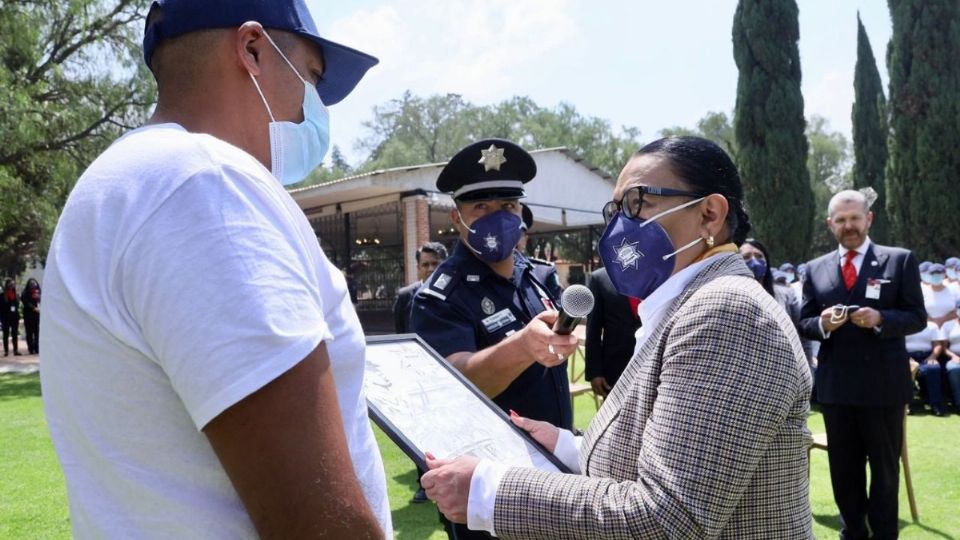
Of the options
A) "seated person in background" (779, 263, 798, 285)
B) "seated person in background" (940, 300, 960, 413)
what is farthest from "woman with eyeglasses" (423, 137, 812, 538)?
"seated person in background" (779, 263, 798, 285)

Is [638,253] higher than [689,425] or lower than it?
higher

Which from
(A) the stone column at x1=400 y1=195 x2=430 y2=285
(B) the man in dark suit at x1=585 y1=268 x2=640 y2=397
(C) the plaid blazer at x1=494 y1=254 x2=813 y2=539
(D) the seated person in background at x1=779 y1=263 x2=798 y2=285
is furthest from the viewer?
(A) the stone column at x1=400 y1=195 x2=430 y2=285

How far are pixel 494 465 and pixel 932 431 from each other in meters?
8.24

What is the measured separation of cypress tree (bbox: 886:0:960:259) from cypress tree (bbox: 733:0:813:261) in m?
2.83

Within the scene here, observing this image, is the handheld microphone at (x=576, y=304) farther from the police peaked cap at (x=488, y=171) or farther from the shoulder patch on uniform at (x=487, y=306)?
the police peaked cap at (x=488, y=171)

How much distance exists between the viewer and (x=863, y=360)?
5008 mm

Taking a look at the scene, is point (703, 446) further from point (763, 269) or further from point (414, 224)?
point (414, 224)

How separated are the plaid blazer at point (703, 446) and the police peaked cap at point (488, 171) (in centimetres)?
191

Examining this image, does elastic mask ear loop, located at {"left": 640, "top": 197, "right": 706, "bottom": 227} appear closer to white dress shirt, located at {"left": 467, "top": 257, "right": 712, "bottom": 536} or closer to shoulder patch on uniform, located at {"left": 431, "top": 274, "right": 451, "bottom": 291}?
white dress shirt, located at {"left": 467, "top": 257, "right": 712, "bottom": 536}

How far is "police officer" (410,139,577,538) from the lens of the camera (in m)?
2.99

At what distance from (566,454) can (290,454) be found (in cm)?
141

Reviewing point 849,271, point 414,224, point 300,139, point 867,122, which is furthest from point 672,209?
point 867,122

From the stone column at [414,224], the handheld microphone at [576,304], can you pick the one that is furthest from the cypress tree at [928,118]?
the handheld microphone at [576,304]

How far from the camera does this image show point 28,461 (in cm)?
761
